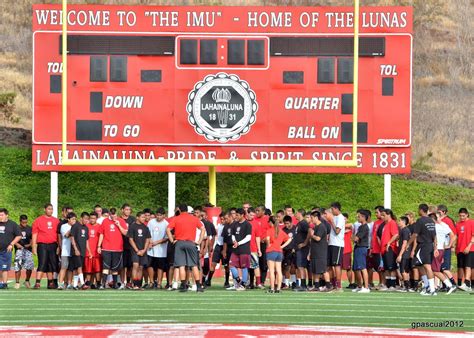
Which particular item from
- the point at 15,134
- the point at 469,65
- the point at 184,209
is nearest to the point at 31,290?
the point at 184,209

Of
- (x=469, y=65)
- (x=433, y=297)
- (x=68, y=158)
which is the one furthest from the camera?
(x=469, y=65)

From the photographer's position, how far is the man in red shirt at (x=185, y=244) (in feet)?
69.4

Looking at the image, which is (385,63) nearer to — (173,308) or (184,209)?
(184,209)

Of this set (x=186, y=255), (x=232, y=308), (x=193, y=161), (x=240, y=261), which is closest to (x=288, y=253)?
(x=240, y=261)

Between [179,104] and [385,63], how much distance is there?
4.18 meters

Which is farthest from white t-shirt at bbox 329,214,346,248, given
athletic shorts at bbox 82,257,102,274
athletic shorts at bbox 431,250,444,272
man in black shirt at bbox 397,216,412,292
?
athletic shorts at bbox 82,257,102,274

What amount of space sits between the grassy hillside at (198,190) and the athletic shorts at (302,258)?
37.4ft

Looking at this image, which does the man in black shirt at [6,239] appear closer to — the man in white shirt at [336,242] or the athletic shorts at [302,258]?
the athletic shorts at [302,258]

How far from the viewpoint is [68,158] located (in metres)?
26.9

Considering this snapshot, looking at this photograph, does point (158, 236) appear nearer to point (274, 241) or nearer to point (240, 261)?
point (240, 261)

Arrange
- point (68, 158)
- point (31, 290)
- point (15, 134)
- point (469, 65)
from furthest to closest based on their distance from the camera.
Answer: point (469, 65) < point (15, 134) < point (68, 158) < point (31, 290)

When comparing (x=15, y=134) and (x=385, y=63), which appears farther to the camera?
(x=15, y=134)

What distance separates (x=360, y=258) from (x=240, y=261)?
6.38ft

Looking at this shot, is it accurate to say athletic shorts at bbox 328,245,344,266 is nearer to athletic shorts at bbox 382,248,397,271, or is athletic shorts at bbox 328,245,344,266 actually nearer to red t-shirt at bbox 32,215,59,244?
athletic shorts at bbox 382,248,397,271
